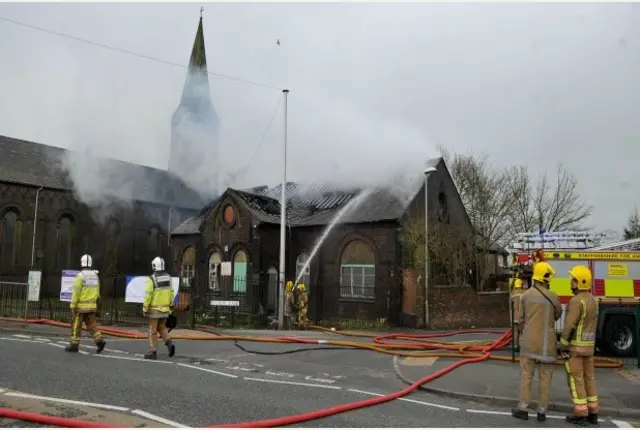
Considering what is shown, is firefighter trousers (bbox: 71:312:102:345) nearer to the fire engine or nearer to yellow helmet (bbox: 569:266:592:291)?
yellow helmet (bbox: 569:266:592:291)

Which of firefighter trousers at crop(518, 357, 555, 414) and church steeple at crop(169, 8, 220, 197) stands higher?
church steeple at crop(169, 8, 220, 197)

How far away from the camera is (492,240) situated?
100ft

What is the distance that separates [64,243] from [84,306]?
27524 mm

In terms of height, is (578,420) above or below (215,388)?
below

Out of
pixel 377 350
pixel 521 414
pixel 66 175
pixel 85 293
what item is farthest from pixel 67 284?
pixel 66 175

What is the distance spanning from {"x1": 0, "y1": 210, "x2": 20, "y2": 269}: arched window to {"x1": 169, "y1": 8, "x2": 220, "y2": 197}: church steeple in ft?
37.1

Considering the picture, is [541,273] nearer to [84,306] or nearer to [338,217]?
[84,306]

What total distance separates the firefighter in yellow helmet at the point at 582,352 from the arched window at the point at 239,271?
19.9 m

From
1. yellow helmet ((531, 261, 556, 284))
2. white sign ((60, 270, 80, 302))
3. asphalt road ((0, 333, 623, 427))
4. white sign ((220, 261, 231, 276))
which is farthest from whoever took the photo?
white sign ((220, 261, 231, 276))

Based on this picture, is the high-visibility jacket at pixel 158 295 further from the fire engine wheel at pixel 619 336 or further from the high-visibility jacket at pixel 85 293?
the fire engine wheel at pixel 619 336

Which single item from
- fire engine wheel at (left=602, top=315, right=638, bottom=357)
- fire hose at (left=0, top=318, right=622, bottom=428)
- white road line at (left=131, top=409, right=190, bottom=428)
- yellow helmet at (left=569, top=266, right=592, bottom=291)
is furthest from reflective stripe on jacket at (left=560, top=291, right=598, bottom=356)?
fire engine wheel at (left=602, top=315, right=638, bottom=357)

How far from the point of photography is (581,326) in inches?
267

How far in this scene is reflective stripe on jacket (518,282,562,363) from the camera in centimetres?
662

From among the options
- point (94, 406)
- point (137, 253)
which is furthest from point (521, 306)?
point (137, 253)
